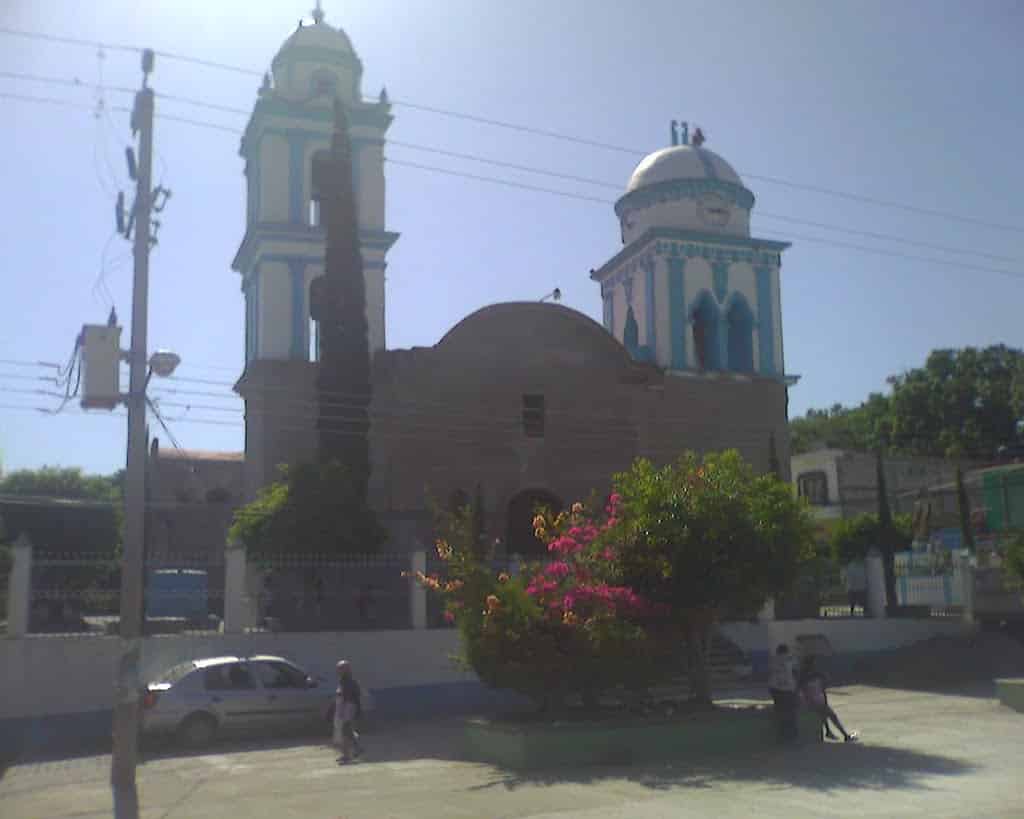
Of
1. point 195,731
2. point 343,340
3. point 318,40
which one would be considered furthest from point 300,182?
point 195,731

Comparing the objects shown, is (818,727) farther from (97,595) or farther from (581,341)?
(581,341)

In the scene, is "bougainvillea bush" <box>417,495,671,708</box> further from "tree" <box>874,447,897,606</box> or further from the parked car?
"tree" <box>874,447,897,606</box>

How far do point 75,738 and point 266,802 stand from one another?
23.6ft

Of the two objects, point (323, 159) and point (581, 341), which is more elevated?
point (323, 159)

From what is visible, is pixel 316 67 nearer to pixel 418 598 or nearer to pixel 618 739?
pixel 418 598

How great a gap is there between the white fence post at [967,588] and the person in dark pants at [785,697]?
1384cm

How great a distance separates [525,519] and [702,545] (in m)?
15.4

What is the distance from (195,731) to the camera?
53.9 ft

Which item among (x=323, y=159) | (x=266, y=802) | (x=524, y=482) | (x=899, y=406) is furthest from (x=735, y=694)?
(x=899, y=406)

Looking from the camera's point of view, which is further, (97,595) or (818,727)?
(97,595)

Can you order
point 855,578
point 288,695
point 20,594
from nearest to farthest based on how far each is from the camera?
1. point 288,695
2. point 20,594
3. point 855,578

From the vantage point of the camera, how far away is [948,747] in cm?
1413

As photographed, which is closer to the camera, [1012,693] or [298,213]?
[1012,693]

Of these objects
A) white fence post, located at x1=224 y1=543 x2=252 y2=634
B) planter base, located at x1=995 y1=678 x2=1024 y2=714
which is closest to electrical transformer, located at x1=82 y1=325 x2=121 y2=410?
white fence post, located at x1=224 y1=543 x2=252 y2=634
